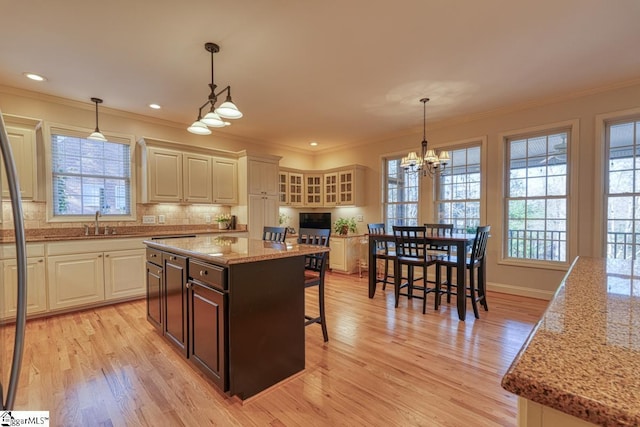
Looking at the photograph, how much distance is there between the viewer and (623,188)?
3.65m

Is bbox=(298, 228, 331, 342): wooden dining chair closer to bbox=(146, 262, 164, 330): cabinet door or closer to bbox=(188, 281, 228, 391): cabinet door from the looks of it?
bbox=(188, 281, 228, 391): cabinet door

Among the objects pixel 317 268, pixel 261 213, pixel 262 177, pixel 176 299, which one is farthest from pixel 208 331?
pixel 262 177

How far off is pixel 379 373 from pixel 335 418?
1.93 feet

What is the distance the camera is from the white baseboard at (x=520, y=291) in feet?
13.5

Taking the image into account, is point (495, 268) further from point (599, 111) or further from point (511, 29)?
point (511, 29)

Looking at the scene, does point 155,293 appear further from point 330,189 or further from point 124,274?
point 330,189

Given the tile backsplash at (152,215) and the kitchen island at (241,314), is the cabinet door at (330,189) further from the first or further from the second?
the kitchen island at (241,314)

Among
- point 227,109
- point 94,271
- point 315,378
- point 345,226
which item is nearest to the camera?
point 315,378

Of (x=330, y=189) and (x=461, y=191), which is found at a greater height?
(x=330, y=189)

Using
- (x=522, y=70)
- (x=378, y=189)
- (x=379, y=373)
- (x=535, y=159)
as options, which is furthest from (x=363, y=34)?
(x=378, y=189)

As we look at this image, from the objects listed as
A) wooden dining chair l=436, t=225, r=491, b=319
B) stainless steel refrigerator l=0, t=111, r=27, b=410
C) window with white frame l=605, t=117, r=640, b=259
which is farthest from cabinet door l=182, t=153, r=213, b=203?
window with white frame l=605, t=117, r=640, b=259

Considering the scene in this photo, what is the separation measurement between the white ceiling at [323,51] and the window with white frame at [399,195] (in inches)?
64.2

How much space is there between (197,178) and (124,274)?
70.5 inches

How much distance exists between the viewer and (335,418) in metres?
1.78
